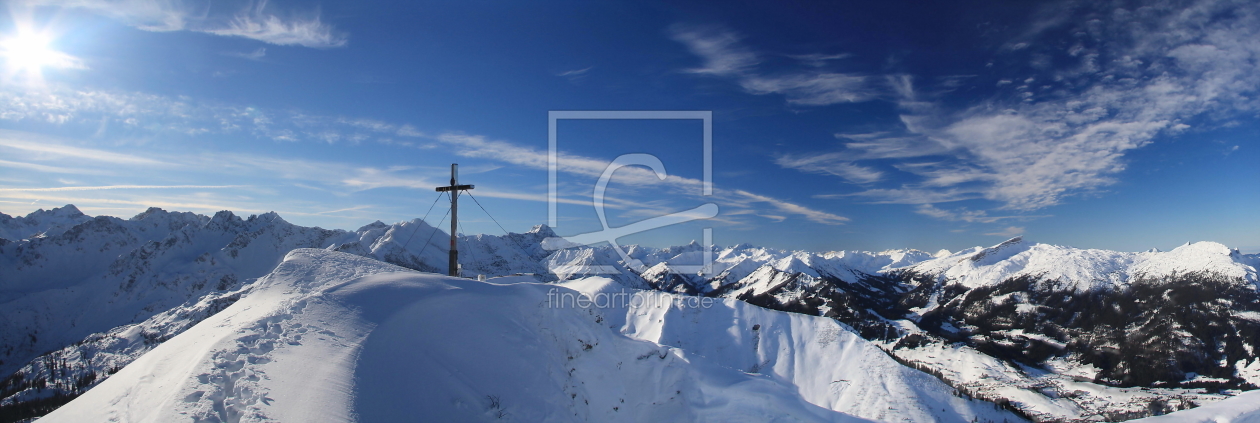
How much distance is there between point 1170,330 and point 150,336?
375m

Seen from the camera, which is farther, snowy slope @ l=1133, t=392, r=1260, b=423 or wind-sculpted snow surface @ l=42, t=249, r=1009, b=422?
snowy slope @ l=1133, t=392, r=1260, b=423

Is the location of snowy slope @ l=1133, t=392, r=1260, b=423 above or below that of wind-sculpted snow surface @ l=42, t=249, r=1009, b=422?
below

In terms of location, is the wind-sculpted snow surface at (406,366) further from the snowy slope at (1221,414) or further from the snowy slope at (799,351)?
the snowy slope at (799,351)

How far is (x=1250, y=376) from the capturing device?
466 feet

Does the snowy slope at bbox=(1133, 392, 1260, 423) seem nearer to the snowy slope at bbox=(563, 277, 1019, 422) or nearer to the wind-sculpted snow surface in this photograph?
the wind-sculpted snow surface

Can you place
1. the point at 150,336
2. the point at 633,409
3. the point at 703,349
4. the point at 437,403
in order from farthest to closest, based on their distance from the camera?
the point at 150,336, the point at 703,349, the point at 633,409, the point at 437,403

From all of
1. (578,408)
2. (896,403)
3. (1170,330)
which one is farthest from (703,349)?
(1170,330)

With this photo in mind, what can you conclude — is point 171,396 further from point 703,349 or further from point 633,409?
point 703,349

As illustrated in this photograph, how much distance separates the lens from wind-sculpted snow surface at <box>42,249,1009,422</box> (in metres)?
9.28

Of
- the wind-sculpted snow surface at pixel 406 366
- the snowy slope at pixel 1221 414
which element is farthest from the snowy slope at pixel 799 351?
the snowy slope at pixel 1221 414

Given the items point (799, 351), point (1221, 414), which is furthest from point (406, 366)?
point (799, 351)

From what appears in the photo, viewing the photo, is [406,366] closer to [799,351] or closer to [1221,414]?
[1221,414]

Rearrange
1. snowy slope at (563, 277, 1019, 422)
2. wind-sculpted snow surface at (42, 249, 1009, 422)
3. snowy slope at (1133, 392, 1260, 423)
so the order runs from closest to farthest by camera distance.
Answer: wind-sculpted snow surface at (42, 249, 1009, 422)
snowy slope at (1133, 392, 1260, 423)
snowy slope at (563, 277, 1019, 422)

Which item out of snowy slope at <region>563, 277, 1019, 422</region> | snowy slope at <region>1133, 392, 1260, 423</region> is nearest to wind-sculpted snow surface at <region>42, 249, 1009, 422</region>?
snowy slope at <region>1133, 392, 1260, 423</region>
